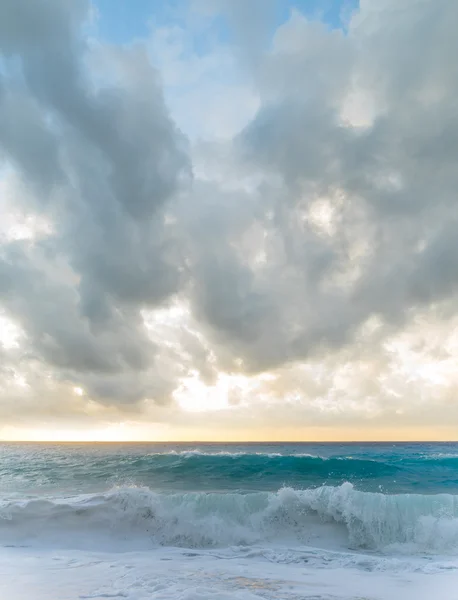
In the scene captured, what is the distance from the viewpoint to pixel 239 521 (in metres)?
15.5

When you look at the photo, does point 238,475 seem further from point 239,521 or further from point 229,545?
point 229,545

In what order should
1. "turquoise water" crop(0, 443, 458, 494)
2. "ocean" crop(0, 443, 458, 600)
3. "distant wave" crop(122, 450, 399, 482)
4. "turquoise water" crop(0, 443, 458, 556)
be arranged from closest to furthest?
"ocean" crop(0, 443, 458, 600)
"turquoise water" crop(0, 443, 458, 556)
"turquoise water" crop(0, 443, 458, 494)
"distant wave" crop(122, 450, 399, 482)

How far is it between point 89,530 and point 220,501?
5.13 metres

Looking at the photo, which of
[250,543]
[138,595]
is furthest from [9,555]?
[250,543]

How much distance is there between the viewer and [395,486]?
79.9ft

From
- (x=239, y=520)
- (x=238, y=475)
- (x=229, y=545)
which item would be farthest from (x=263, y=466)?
(x=229, y=545)

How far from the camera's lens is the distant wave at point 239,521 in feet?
→ 45.7

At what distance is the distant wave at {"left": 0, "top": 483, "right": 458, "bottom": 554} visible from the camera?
1392cm

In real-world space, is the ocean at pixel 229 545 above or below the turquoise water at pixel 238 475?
above

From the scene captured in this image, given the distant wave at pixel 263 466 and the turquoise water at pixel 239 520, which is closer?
the turquoise water at pixel 239 520

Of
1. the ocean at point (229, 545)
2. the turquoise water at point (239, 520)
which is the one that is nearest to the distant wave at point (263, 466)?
the ocean at point (229, 545)

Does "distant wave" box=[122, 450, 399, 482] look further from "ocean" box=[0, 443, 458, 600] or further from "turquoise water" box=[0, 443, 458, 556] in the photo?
"turquoise water" box=[0, 443, 458, 556]

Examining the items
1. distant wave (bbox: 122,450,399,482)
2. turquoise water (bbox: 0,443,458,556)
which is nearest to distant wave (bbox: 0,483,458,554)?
turquoise water (bbox: 0,443,458,556)

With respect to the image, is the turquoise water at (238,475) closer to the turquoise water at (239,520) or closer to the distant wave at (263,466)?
the distant wave at (263,466)
